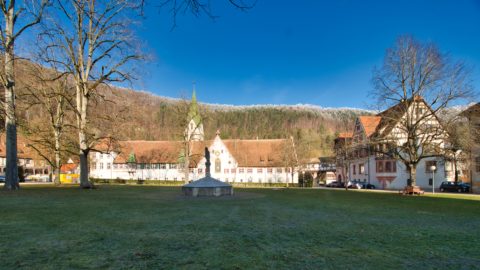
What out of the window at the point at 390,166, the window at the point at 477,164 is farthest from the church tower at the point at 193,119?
the window at the point at 477,164

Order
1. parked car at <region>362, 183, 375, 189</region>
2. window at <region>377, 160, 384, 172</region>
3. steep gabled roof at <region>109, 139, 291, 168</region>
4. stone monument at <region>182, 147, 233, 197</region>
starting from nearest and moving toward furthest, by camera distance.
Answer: stone monument at <region>182, 147, 233, 197</region> → parked car at <region>362, 183, 375, 189</region> → window at <region>377, 160, 384, 172</region> → steep gabled roof at <region>109, 139, 291, 168</region>

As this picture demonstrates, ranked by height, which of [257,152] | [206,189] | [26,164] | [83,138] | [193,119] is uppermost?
[193,119]

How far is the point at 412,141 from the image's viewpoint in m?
31.2

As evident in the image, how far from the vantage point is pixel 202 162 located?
7450 cm

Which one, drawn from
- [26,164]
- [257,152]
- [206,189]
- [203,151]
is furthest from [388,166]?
[26,164]

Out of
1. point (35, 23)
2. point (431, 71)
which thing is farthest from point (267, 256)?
point (431, 71)

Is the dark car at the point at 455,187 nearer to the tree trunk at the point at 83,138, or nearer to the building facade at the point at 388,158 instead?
the building facade at the point at 388,158

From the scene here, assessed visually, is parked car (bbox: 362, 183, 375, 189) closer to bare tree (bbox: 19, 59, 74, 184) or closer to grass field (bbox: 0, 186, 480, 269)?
bare tree (bbox: 19, 59, 74, 184)

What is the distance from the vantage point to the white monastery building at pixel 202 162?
7119cm

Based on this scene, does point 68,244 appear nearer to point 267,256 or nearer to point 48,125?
point 267,256

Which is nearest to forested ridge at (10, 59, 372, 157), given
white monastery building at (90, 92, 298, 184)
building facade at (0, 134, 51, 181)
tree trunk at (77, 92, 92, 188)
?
tree trunk at (77, 92, 92, 188)

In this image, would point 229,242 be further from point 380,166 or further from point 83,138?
point 380,166

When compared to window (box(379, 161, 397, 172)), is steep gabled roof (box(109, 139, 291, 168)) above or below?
above

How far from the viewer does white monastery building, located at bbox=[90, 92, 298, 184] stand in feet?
234
